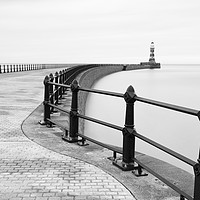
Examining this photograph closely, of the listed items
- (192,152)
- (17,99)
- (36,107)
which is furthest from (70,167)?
(192,152)

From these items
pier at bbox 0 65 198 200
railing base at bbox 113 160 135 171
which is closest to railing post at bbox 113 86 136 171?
railing base at bbox 113 160 135 171

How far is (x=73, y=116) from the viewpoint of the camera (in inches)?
244

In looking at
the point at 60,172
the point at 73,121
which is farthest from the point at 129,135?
the point at 73,121

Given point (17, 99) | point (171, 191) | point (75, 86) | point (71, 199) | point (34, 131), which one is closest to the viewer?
point (71, 199)

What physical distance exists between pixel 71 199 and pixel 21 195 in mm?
609

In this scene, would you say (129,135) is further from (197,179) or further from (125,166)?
(197,179)

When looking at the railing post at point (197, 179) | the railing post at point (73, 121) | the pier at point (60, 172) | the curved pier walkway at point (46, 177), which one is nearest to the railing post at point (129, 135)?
the pier at point (60, 172)

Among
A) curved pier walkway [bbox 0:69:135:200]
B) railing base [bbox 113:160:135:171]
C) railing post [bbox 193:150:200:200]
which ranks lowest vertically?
curved pier walkway [bbox 0:69:135:200]

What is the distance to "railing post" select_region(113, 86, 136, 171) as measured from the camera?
14.9ft

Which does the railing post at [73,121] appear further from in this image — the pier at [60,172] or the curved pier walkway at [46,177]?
the curved pier walkway at [46,177]

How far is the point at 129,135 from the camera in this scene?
15.3 feet

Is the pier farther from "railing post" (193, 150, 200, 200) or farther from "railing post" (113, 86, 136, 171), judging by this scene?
"railing post" (193, 150, 200, 200)

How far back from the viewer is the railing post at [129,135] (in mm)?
4531

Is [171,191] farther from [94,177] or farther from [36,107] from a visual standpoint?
[36,107]
